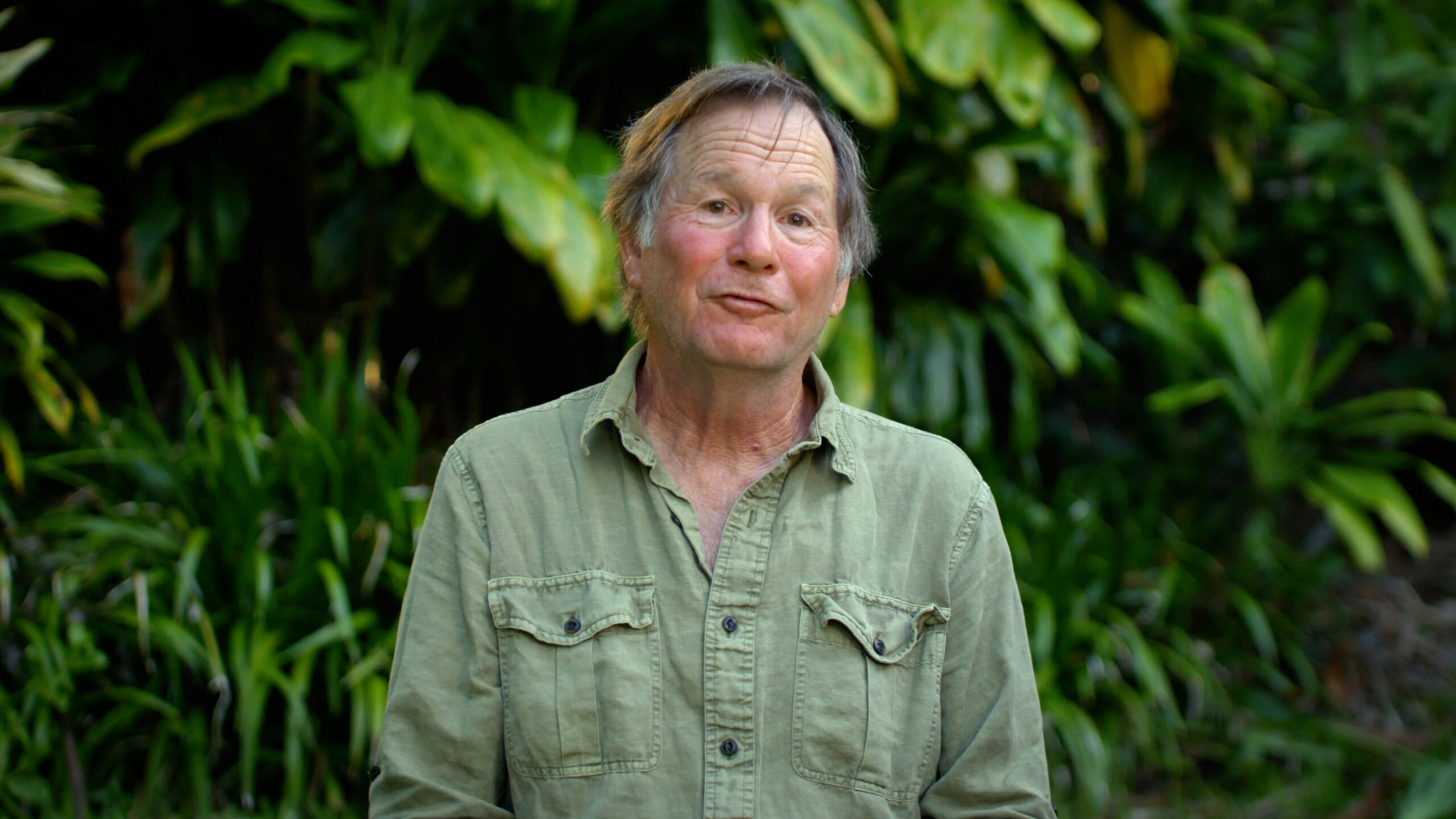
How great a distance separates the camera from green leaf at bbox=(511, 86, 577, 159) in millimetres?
3527

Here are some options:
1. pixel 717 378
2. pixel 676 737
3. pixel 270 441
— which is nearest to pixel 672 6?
pixel 270 441

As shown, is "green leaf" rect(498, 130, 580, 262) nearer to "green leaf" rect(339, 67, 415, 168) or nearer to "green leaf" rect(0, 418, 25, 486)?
"green leaf" rect(339, 67, 415, 168)

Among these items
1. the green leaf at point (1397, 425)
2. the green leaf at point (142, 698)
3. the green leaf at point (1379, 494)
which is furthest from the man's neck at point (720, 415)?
the green leaf at point (1397, 425)

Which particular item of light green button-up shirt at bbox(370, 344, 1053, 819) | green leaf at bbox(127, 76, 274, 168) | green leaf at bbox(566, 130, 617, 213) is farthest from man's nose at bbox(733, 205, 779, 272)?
green leaf at bbox(127, 76, 274, 168)

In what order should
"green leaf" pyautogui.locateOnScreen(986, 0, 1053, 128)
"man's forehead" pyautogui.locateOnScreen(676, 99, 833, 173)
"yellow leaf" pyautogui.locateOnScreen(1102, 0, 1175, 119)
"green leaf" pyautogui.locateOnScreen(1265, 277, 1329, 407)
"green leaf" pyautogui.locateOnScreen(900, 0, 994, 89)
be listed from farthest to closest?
"yellow leaf" pyautogui.locateOnScreen(1102, 0, 1175, 119) < "green leaf" pyautogui.locateOnScreen(1265, 277, 1329, 407) < "green leaf" pyautogui.locateOnScreen(986, 0, 1053, 128) < "green leaf" pyautogui.locateOnScreen(900, 0, 994, 89) < "man's forehead" pyautogui.locateOnScreen(676, 99, 833, 173)

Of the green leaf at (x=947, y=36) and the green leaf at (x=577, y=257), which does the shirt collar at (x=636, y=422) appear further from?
the green leaf at (x=947, y=36)

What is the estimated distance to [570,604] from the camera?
162 centimetres

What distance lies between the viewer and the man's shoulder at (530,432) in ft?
5.63

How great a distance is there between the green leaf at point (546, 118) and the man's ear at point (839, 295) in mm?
1870

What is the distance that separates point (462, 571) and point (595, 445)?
0.86ft

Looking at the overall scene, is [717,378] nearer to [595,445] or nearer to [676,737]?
[595,445]

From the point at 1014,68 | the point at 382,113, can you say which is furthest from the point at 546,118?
the point at 1014,68

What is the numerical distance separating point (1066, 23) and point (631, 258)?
8.61 feet

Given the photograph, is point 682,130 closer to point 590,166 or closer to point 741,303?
point 741,303
